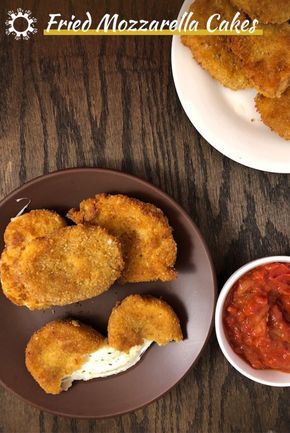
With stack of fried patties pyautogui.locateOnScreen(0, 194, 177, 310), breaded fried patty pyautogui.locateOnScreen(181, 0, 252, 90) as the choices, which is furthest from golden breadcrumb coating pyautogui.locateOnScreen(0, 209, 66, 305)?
breaded fried patty pyautogui.locateOnScreen(181, 0, 252, 90)

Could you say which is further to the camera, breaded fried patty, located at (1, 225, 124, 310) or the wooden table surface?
the wooden table surface

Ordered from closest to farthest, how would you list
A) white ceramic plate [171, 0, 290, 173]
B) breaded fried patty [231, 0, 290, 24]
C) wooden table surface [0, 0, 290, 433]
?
breaded fried patty [231, 0, 290, 24] → white ceramic plate [171, 0, 290, 173] → wooden table surface [0, 0, 290, 433]

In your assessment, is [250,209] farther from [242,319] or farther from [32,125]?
[32,125]

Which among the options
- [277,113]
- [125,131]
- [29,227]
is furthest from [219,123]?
[29,227]

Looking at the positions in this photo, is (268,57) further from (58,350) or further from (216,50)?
(58,350)

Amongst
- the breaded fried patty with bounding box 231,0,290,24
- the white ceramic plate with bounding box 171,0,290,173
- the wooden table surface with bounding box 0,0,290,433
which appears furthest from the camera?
the wooden table surface with bounding box 0,0,290,433

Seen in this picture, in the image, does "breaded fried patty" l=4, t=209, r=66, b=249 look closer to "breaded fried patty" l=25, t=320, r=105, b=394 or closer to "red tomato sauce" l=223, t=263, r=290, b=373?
"breaded fried patty" l=25, t=320, r=105, b=394

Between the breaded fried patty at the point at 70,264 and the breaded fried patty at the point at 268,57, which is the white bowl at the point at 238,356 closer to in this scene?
the breaded fried patty at the point at 70,264

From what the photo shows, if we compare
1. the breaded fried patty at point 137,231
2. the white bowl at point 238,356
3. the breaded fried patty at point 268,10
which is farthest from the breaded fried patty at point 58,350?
the breaded fried patty at point 268,10
